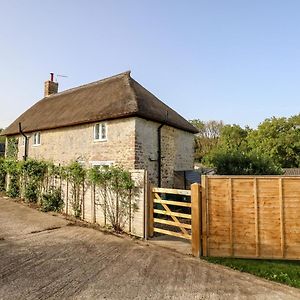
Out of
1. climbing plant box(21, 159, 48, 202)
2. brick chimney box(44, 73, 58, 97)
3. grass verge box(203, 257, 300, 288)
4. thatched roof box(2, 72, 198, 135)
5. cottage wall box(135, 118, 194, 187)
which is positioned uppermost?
brick chimney box(44, 73, 58, 97)

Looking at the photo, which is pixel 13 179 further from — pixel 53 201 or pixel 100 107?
pixel 100 107

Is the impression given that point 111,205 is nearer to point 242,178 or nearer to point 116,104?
point 242,178

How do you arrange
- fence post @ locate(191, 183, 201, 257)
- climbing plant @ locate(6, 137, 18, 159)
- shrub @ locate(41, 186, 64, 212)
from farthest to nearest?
climbing plant @ locate(6, 137, 18, 159)
shrub @ locate(41, 186, 64, 212)
fence post @ locate(191, 183, 201, 257)

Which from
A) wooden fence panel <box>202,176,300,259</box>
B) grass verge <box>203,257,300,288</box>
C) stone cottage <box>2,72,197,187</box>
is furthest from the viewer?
stone cottage <box>2,72,197,187</box>

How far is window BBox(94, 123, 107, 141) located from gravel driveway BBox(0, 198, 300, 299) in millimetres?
6587

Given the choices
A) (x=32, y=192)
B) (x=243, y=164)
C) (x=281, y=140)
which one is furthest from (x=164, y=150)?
(x=281, y=140)

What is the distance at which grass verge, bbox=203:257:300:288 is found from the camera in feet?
19.7

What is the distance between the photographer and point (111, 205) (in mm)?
10219

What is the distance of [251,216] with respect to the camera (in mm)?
7199

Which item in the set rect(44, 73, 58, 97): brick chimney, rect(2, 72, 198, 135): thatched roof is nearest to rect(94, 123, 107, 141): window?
rect(2, 72, 198, 135): thatched roof

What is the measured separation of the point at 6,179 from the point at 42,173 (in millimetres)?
5292

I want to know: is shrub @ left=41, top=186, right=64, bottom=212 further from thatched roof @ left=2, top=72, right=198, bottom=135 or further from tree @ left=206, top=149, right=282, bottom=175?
tree @ left=206, top=149, right=282, bottom=175

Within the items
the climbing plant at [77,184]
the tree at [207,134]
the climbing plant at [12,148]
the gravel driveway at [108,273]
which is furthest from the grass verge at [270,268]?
the tree at [207,134]

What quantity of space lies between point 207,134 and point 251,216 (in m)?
46.6
